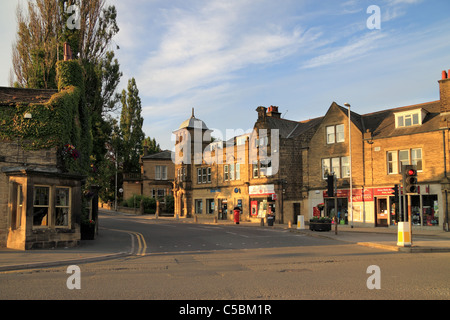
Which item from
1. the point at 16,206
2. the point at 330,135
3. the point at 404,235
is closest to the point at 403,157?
the point at 330,135

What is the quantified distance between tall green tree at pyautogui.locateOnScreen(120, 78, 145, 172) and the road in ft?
155

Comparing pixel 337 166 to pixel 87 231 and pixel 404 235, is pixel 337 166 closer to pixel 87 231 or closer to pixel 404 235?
pixel 404 235

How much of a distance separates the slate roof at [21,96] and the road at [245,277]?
857cm

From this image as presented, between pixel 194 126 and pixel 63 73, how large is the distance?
107ft

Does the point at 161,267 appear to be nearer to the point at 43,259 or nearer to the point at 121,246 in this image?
the point at 43,259

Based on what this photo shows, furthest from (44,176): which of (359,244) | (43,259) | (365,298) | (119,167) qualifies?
(119,167)

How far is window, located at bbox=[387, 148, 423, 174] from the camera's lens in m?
30.4

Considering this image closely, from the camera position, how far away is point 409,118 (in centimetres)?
Answer: 3164

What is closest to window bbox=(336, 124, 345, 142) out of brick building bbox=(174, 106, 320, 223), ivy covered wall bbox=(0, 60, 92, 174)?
brick building bbox=(174, 106, 320, 223)

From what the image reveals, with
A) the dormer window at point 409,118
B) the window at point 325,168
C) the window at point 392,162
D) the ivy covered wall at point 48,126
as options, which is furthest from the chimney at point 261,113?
the ivy covered wall at point 48,126

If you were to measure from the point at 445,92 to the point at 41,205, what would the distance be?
27.9m

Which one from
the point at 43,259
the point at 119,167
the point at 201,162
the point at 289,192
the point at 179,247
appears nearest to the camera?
the point at 43,259

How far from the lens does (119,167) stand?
64.9 m

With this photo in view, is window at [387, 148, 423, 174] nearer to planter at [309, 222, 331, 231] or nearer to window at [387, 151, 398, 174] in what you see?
window at [387, 151, 398, 174]
